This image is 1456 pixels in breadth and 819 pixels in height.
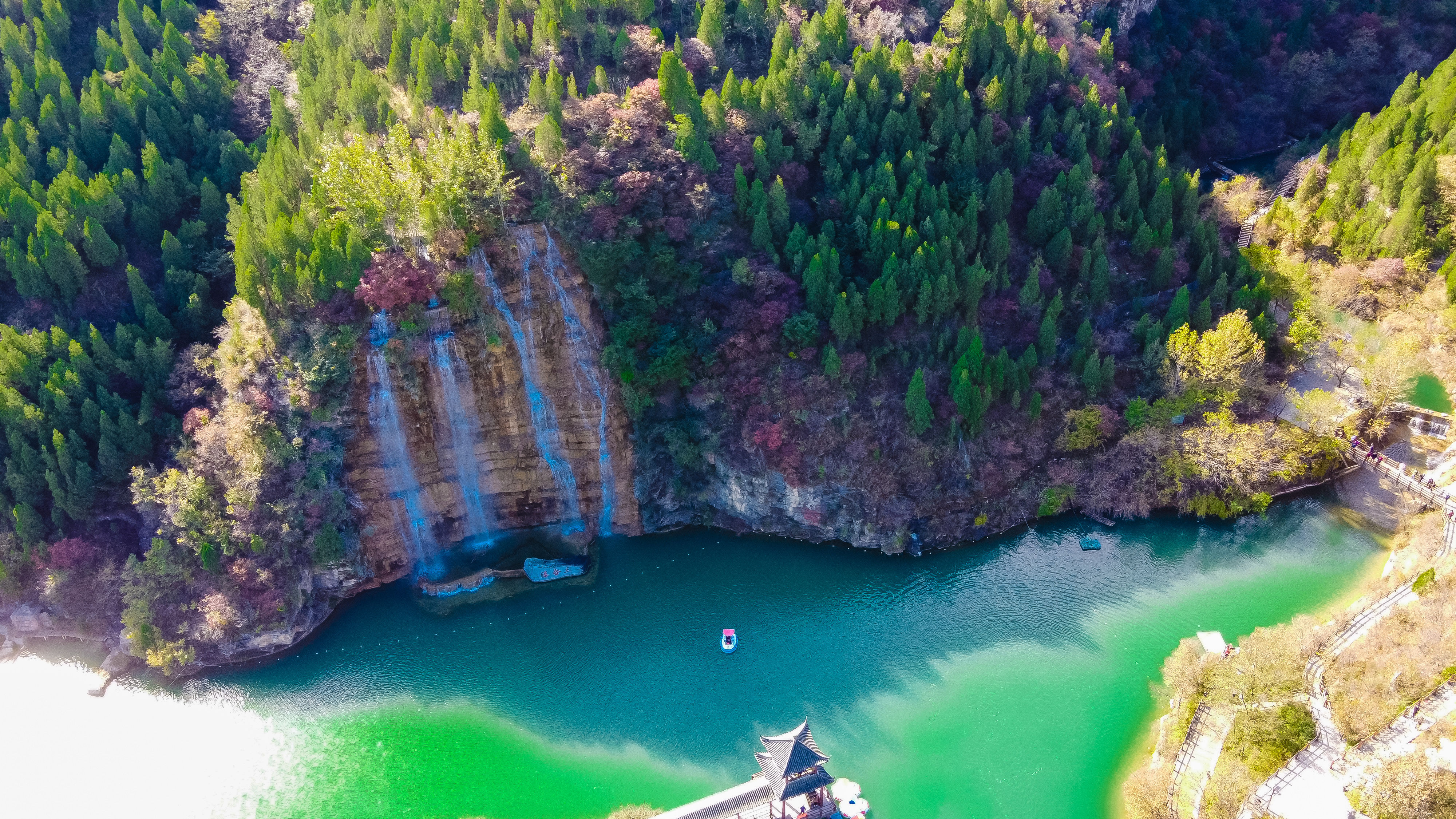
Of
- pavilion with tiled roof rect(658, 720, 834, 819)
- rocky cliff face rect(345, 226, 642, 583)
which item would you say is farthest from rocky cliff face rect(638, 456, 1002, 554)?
pavilion with tiled roof rect(658, 720, 834, 819)

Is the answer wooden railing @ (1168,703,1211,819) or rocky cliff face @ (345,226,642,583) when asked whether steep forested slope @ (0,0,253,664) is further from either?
wooden railing @ (1168,703,1211,819)

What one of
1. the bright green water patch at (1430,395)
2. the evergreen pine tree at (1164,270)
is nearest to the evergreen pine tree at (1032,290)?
the evergreen pine tree at (1164,270)

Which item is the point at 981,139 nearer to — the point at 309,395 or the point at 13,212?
the point at 309,395

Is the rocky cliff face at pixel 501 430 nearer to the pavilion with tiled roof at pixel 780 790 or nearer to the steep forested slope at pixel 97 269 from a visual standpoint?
the steep forested slope at pixel 97 269

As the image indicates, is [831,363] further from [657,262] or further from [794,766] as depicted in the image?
[794,766]

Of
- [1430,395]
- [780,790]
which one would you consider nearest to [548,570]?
[780,790]

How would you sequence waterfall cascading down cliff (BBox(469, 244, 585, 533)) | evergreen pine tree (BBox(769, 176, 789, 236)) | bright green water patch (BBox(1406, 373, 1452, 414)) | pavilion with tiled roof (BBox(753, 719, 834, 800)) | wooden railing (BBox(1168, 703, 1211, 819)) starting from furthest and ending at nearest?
bright green water patch (BBox(1406, 373, 1452, 414)) → evergreen pine tree (BBox(769, 176, 789, 236)) → waterfall cascading down cliff (BBox(469, 244, 585, 533)) → pavilion with tiled roof (BBox(753, 719, 834, 800)) → wooden railing (BBox(1168, 703, 1211, 819))
